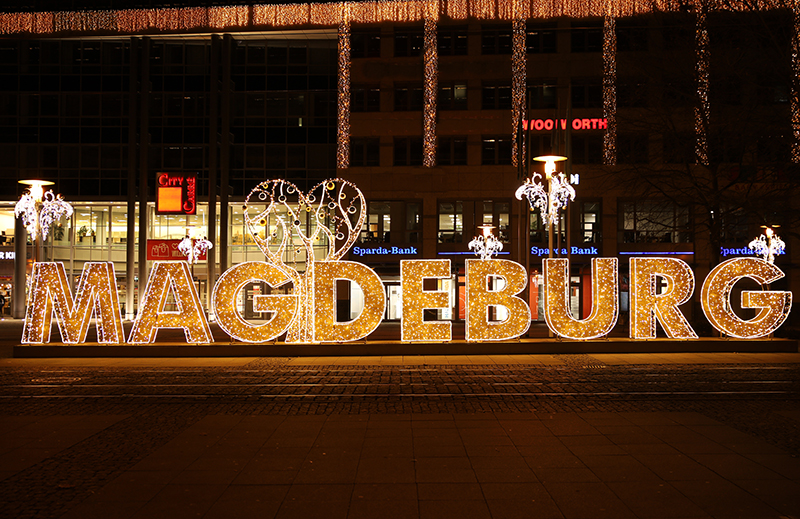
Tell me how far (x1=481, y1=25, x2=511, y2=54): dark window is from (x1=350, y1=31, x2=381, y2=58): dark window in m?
6.77

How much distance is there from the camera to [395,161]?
41625mm

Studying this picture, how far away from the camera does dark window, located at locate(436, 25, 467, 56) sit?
41562mm

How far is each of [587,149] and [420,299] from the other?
2433cm

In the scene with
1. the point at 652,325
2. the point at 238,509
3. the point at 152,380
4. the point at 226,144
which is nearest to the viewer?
the point at 238,509

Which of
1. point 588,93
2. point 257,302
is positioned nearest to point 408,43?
point 588,93

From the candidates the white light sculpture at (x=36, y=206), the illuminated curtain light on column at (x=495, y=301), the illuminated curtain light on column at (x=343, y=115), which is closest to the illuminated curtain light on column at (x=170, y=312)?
the white light sculpture at (x=36, y=206)

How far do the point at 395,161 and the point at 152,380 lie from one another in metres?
28.1

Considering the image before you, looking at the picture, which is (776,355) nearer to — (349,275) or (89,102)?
(349,275)

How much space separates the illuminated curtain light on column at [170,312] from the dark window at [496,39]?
2789 cm

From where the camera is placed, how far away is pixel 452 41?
41.7 m

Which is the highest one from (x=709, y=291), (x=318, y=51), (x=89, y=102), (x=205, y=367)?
(x=318, y=51)

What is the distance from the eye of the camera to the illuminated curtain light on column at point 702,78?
78.6 feet

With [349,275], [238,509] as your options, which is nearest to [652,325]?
[349,275]

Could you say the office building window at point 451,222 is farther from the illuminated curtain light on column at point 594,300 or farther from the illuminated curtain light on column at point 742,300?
the illuminated curtain light on column at point 742,300
